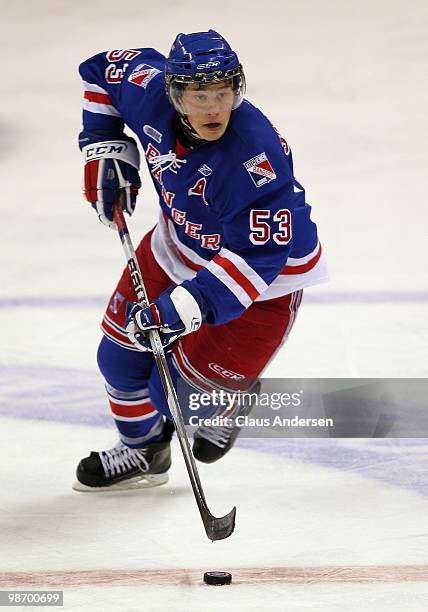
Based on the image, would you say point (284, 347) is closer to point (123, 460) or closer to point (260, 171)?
point (123, 460)

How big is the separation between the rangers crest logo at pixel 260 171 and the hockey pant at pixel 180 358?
0.48 meters

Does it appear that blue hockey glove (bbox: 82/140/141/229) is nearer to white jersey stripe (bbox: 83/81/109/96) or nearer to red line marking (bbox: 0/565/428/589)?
white jersey stripe (bbox: 83/81/109/96)

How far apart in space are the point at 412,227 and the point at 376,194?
329 millimetres

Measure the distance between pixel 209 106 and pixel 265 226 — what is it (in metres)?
0.29

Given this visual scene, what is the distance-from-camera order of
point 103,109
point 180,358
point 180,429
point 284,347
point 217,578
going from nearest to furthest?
point 217,578, point 180,429, point 180,358, point 103,109, point 284,347

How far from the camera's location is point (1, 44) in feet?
19.7

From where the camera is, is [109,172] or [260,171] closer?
[260,171]

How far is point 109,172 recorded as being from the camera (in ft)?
10.2

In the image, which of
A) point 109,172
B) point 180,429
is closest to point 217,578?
point 180,429

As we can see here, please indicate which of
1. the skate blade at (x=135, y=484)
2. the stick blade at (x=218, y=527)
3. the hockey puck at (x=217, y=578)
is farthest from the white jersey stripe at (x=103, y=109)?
the hockey puck at (x=217, y=578)

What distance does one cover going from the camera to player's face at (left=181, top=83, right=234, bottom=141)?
2.56m

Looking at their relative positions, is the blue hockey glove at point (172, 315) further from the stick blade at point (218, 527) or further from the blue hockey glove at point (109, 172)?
the blue hockey glove at point (109, 172)

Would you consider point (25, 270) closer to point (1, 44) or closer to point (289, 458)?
point (289, 458)

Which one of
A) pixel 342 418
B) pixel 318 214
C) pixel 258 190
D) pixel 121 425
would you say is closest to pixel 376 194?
pixel 318 214
